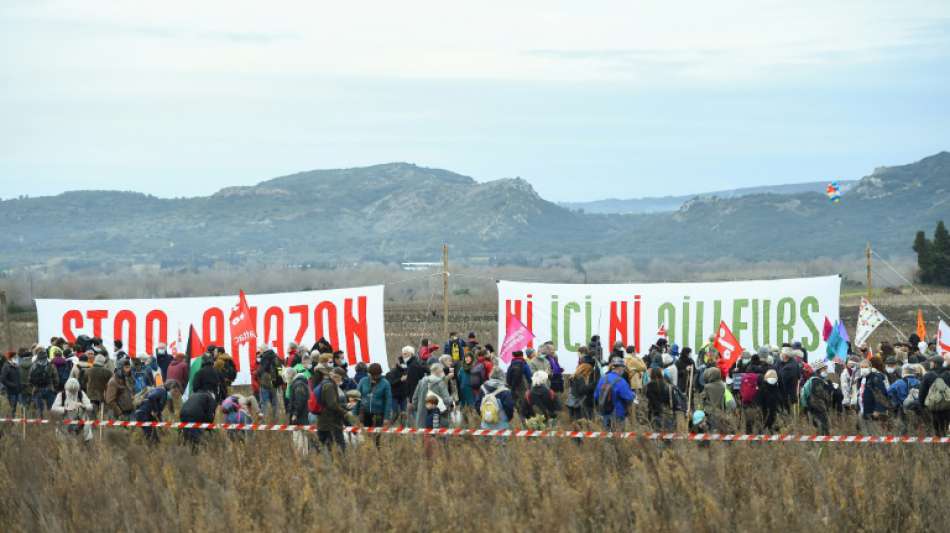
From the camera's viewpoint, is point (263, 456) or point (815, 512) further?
point (263, 456)

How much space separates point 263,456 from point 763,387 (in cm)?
603

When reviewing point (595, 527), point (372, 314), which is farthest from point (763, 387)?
point (372, 314)

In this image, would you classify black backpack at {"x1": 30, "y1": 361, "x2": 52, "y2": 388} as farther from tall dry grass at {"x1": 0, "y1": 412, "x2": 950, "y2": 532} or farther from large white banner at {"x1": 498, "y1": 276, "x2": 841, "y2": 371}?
large white banner at {"x1": 498, "y1": 276, "x2": 841, "y2": 371}

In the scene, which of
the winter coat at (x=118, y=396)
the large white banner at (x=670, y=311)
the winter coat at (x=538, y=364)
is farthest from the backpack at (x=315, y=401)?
the large white banner at (x=670, y=311)

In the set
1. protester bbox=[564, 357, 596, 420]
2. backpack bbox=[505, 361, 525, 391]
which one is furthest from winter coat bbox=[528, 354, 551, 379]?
protester bbox=[564, 357, 596, 420]

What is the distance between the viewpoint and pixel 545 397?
1538cm

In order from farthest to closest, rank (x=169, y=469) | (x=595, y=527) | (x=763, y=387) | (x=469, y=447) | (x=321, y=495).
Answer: (x=763, y=387)
(x=469, y=447)
(x=169, y=469)
(x=321, y=495)
(x=595, y=527)

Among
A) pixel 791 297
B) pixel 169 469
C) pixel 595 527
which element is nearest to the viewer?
pixel 595 527

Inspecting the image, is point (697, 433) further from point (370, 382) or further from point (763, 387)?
point (370, 382)

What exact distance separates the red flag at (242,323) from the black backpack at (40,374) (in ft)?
12.4

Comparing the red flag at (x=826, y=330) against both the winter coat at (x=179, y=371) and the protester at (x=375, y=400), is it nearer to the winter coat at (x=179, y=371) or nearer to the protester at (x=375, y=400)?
the protester at (x=375, y=400)

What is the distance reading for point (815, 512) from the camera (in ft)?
36.5

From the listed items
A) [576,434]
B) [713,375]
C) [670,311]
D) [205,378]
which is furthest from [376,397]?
[670,311]

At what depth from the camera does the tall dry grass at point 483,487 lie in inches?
424
